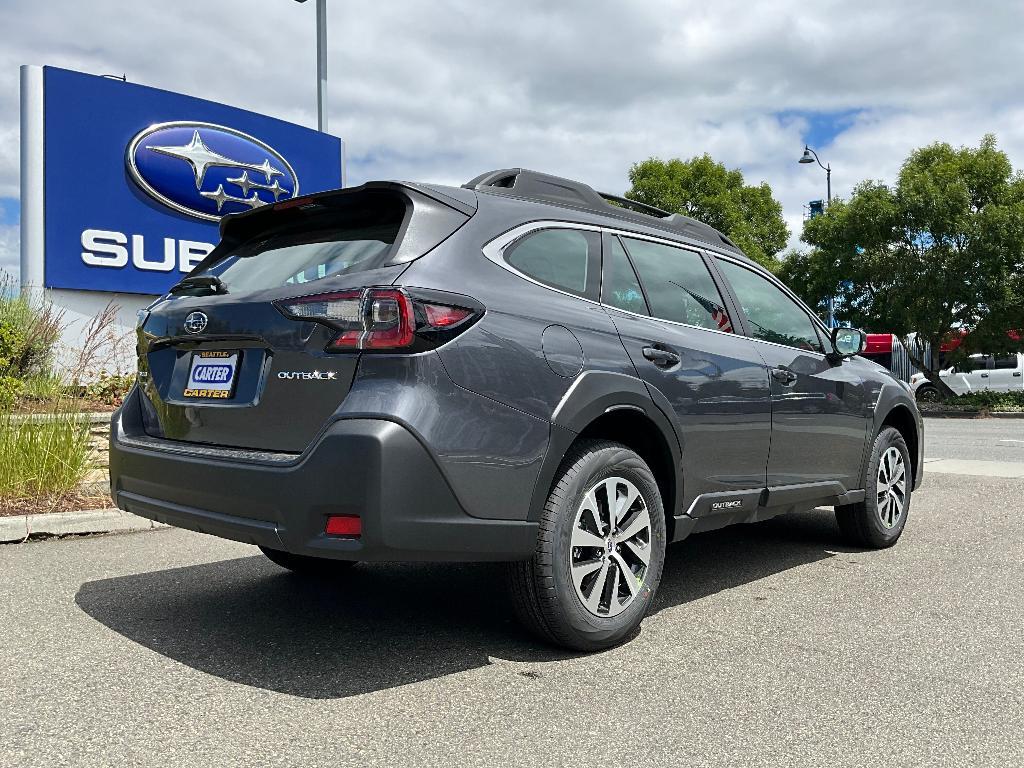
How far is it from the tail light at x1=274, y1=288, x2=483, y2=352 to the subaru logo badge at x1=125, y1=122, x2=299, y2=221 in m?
10.2

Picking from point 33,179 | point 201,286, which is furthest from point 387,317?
point 33,179

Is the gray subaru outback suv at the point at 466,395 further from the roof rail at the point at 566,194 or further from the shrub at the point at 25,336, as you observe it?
the shrub at the point at 25,336

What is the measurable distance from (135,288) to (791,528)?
29.6 feet

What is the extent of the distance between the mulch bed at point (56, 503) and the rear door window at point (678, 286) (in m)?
4.18

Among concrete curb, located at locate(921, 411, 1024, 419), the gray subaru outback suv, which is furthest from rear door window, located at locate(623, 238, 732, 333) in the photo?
concrete curb, located at locate(921, 411, 1024, 419)

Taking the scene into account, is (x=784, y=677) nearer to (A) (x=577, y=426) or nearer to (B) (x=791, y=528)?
(A) (x=577, y=426)

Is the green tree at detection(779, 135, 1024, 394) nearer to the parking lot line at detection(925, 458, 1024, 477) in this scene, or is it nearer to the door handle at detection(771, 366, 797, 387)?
the parking lot line at detection(925, 458, 1024, 477)

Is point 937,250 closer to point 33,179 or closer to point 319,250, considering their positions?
point 33,179

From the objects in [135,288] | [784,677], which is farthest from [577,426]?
[135,288]

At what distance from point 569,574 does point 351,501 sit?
2.98 feet

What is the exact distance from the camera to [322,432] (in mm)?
3125

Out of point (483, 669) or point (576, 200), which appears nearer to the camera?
point (483, 669)

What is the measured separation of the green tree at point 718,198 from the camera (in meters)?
33.3

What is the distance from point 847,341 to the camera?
5.47 meters
